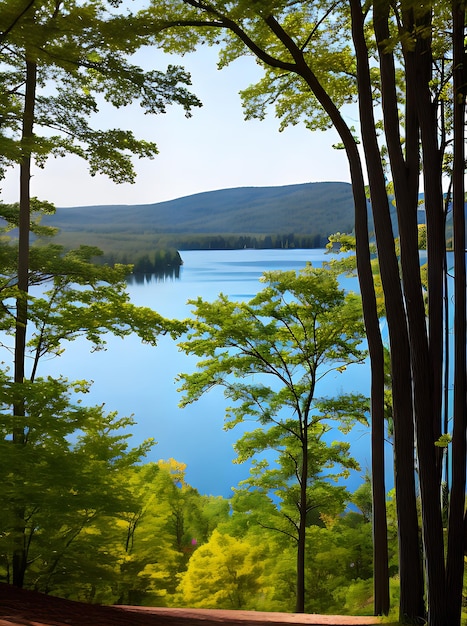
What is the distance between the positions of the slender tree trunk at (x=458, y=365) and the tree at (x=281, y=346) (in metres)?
4.45

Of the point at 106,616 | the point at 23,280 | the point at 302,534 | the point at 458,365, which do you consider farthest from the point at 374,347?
the point at 302,534

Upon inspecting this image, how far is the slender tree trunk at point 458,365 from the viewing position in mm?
3646

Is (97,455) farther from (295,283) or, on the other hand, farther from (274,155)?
(274,155)

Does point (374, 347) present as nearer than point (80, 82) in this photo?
Yes

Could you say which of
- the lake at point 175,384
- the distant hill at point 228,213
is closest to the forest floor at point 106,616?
the distant hill at point 228,213

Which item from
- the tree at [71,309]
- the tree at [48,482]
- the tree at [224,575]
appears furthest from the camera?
the tree at [224,575]

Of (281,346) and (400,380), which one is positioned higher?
(400,380)

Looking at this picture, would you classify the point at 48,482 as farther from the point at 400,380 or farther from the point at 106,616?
the point at 400,380

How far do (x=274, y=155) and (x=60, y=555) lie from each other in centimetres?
2580

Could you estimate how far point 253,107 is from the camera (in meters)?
6.19

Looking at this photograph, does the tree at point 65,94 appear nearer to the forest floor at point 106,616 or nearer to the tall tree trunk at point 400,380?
the tall tree trunk at point 400,380

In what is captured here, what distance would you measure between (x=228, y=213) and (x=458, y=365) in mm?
30950

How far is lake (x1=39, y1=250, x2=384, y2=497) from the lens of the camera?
3909cm

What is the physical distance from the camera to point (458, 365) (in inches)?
145
